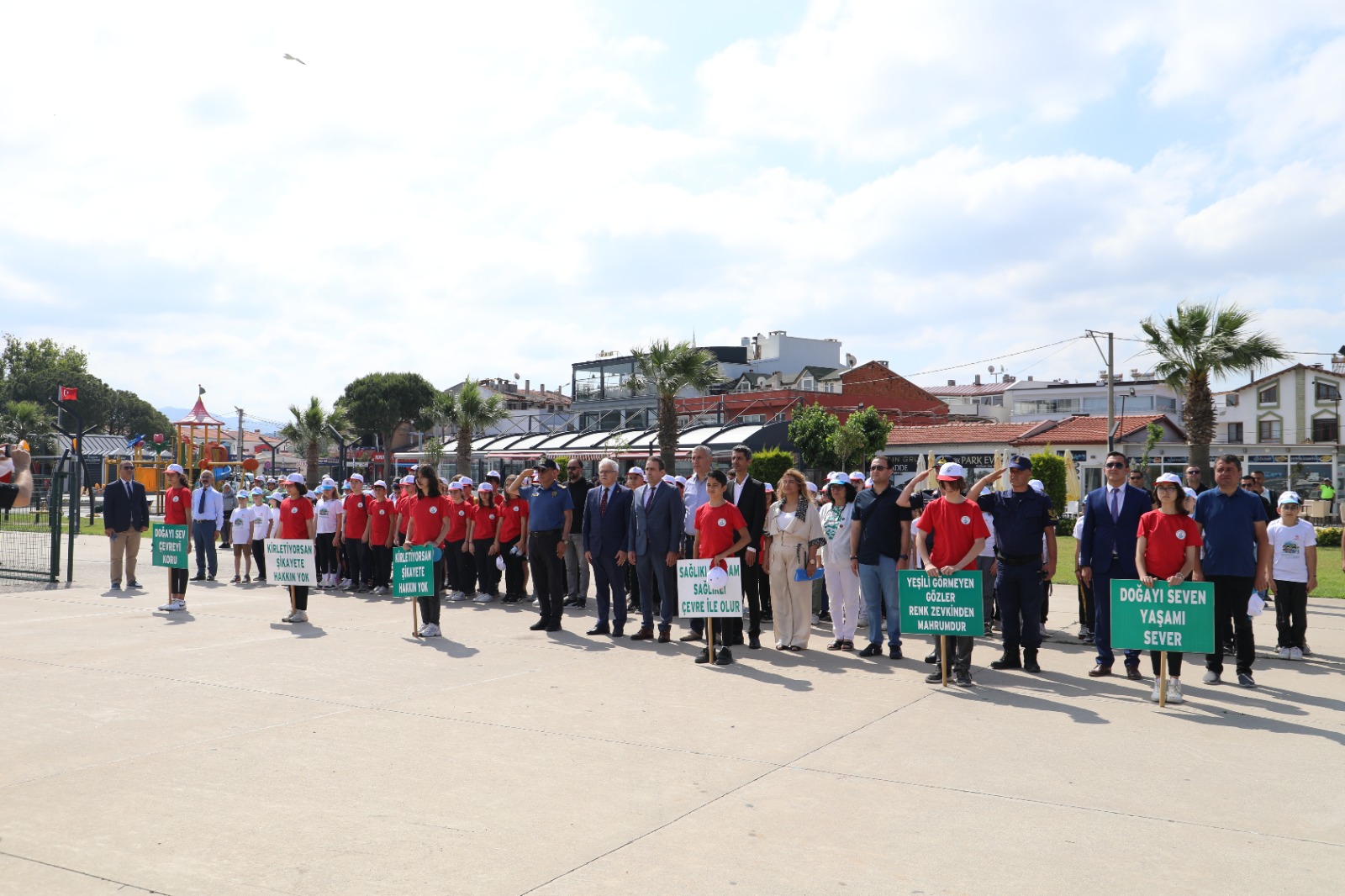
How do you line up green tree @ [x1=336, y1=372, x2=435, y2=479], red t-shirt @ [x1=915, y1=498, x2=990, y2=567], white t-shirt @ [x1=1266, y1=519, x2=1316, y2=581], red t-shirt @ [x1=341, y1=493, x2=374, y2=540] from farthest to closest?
green tree @ [x1=336, y1=372, x2=435, y2=479] < red t-shirt @ [x1=341, y1=493, x2=374, y2=540] < white t-shirt @ [x1=1266, y1=519, x2=1316, y2=581] < red t-shirt @ [x1=915, y1=498, x2=990, y2=567]

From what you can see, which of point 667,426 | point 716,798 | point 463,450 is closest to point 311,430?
point 463,450

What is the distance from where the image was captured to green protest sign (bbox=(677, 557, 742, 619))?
32.1 ft

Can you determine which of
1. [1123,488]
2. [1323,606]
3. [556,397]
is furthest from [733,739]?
[556,397]

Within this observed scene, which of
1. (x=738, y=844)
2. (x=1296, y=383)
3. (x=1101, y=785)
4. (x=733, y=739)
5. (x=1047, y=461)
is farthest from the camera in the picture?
(x=1296, y=383)

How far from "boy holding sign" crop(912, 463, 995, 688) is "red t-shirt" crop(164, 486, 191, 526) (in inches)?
419

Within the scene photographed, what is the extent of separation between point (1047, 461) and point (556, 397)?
75.6m

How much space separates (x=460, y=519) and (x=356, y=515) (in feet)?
6.88

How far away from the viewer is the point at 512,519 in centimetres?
1479

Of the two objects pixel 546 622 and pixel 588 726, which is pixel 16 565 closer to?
pixel 546 622

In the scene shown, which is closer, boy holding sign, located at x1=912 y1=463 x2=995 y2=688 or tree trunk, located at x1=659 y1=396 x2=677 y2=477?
boy holding sign, located at x1=912 y1=463 x2=995 y2=688

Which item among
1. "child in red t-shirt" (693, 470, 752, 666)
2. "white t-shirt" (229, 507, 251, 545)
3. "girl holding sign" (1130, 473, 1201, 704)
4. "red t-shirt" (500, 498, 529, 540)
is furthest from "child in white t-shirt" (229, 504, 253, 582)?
"girl holding sign" (1130, 473, 1201, 704)

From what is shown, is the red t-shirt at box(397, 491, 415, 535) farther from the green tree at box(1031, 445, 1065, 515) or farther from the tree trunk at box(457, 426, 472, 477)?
the tree trunk at box(457, 426, 472, 477)

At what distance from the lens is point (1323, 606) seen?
14.5 metres

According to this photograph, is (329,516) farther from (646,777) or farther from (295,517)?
(646,777)
